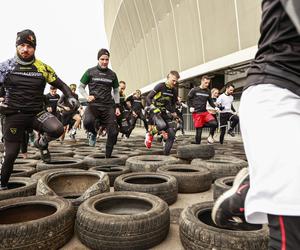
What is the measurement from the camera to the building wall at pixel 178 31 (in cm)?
1518

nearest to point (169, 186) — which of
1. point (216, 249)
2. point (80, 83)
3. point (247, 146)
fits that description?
point (216, 249)

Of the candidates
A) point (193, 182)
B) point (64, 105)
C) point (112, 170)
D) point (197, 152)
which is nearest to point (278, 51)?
point (193, 182)

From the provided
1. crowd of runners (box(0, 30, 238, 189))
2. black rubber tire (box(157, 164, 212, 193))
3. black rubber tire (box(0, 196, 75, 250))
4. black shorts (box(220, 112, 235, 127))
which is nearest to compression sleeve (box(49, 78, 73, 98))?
crowd of runners (box(0, 30, 238, 189))

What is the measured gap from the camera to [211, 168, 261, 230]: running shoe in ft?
4.81

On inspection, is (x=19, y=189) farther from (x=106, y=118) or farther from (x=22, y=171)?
(x=106, y=118)

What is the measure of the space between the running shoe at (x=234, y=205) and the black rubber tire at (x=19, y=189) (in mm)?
2708

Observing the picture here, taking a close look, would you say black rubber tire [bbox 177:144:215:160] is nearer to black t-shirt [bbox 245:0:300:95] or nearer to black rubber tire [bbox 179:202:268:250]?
black rubber tire [bbox 179:202:268:250]

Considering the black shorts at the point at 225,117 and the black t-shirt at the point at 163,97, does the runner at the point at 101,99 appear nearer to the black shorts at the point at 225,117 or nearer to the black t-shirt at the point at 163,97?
the black t-shirt at the point at 163,97

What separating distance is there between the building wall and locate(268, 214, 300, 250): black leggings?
14.4 metres

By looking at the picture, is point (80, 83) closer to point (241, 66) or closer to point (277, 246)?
point (277, 246)

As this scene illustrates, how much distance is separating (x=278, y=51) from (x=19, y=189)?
130 inches

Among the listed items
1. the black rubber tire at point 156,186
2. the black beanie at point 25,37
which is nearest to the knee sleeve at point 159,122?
Answer: the black rubber tire at point 156,186

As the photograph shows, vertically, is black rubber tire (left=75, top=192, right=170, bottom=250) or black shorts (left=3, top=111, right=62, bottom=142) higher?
black shorts (left=3, top=111, right=62, bottom=142)

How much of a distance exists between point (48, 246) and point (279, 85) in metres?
2.18
